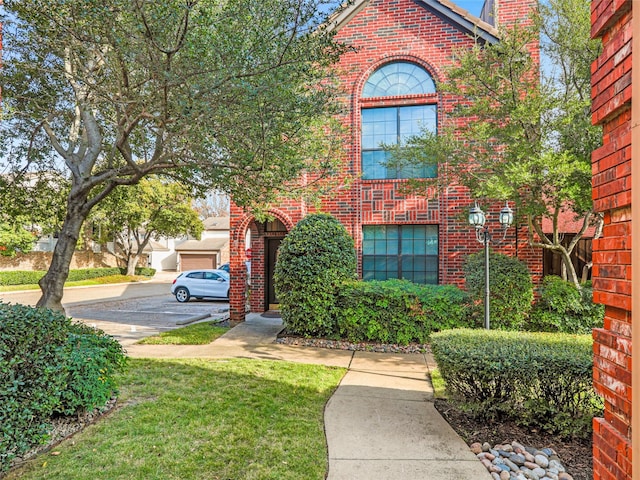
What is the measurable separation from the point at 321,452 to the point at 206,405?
1.72 meters

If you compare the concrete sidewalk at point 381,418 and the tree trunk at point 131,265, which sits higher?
the tree trunk at point 131,265

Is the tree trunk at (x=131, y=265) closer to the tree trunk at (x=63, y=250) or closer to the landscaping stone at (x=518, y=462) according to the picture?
the tree trunk at (x=63, y=250)

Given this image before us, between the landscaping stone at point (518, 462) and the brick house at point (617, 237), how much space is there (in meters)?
1.44

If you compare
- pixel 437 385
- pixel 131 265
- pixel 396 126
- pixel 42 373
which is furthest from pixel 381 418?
pixel 131 265

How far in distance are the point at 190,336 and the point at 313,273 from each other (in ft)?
10.8

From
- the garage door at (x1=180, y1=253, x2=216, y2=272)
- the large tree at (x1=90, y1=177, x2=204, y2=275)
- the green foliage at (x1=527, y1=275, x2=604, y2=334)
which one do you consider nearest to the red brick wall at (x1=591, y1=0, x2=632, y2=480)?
the green foliage at (x1=527, y1=275, x2=604, y2=334)

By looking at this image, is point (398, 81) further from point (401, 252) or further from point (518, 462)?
point (518, 462)

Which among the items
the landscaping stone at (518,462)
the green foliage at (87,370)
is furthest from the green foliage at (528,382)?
the green foliage at (87,370)

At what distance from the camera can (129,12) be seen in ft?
13.9

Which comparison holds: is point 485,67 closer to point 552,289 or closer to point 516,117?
point 516,117

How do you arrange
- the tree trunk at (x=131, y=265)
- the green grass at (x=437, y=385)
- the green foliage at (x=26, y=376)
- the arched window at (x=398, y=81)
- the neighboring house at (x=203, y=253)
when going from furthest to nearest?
the neighboring house at (x=203, y=253) → the tree trunk at (x=131, y=265) → the arched window at (x=398, y=81) → the green grass at (x=437, y=385) → the green foliage at (x=26, y=376)

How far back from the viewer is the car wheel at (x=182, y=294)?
17.4 meters

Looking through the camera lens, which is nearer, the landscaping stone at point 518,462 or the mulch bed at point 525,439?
the landscaping stone at point 518,462

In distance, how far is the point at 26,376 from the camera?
331 cm
